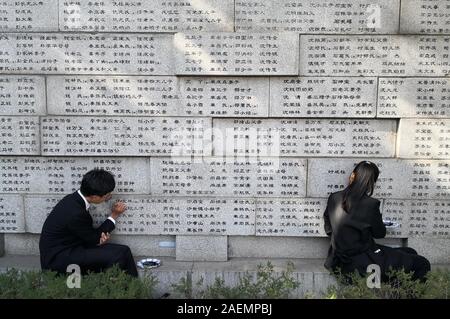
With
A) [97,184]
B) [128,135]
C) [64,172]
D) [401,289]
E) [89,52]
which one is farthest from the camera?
[64,172]

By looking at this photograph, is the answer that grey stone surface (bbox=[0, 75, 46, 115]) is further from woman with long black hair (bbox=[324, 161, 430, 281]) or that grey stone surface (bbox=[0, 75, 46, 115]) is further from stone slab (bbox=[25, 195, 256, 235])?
woman with long black hair (bbox=[324, 161, 430, 281])

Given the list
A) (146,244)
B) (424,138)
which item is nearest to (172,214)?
(146,244)

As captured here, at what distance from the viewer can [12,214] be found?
4.79m

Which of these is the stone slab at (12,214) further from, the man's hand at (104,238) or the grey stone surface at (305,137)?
the grey stone surface at (305,137)

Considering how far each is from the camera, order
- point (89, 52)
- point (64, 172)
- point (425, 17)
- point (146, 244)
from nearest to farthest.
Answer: point (425, 17) < point (89, 52) < point (64, 172) < point (146, 244)

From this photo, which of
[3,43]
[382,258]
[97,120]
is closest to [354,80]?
[382,258]

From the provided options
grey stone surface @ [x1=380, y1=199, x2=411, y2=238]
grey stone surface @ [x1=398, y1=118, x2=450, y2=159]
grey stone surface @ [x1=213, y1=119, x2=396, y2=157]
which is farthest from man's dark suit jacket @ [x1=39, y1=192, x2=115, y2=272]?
grey stone surface @ [x1=398, y1=118, x2=450, y2=159]

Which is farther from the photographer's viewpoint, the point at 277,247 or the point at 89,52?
the point at 277,247

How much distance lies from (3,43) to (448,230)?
17.9 ft

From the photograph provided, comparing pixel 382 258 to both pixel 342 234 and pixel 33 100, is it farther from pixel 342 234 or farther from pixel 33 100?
pixel 33 100

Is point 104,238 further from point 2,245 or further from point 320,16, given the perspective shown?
point 320,16

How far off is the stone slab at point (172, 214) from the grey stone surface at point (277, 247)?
155 millimetres

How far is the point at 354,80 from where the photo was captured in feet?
14.7

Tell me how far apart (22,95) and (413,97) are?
4360 millimetres
